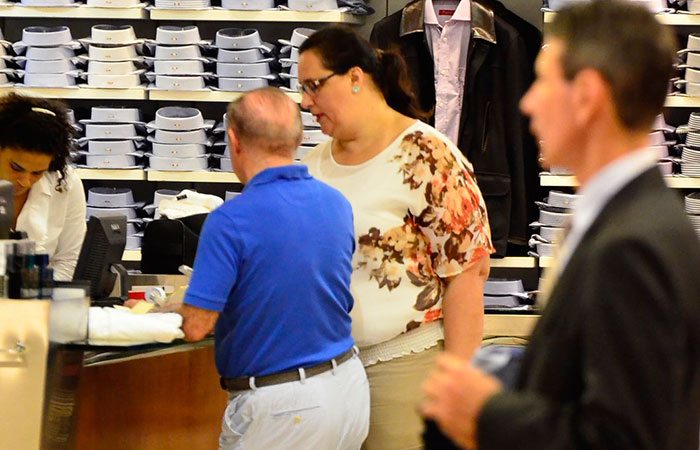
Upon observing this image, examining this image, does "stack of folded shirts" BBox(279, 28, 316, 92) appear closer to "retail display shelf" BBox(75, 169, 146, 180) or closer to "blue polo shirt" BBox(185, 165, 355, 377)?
"retail display shelf" BBox(75, 169, 146, 180)

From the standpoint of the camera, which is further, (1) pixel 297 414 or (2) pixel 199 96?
(2) pixel 199 96

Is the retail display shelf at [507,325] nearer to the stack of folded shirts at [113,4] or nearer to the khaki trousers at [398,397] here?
the stack of folded shirts at [113,4]

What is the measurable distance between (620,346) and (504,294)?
3997mm

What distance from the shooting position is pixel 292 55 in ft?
16.6

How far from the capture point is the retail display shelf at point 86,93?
5.08m

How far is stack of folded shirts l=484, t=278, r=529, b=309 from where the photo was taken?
197 inches

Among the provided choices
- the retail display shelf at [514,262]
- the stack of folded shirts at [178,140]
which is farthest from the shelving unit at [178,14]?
the retail display shelf at [514,262]

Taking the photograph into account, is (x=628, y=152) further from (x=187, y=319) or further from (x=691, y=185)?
(x=691, y=185)

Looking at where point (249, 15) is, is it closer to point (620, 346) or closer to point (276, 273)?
point (276, 273)

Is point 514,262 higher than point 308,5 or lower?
lower

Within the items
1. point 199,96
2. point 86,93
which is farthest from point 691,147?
point 86,93

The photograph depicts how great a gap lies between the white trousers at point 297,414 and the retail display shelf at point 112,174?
2.88 metres

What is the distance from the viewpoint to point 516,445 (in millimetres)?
1108

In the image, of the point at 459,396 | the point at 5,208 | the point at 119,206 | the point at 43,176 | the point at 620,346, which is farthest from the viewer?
the point at 119,206
